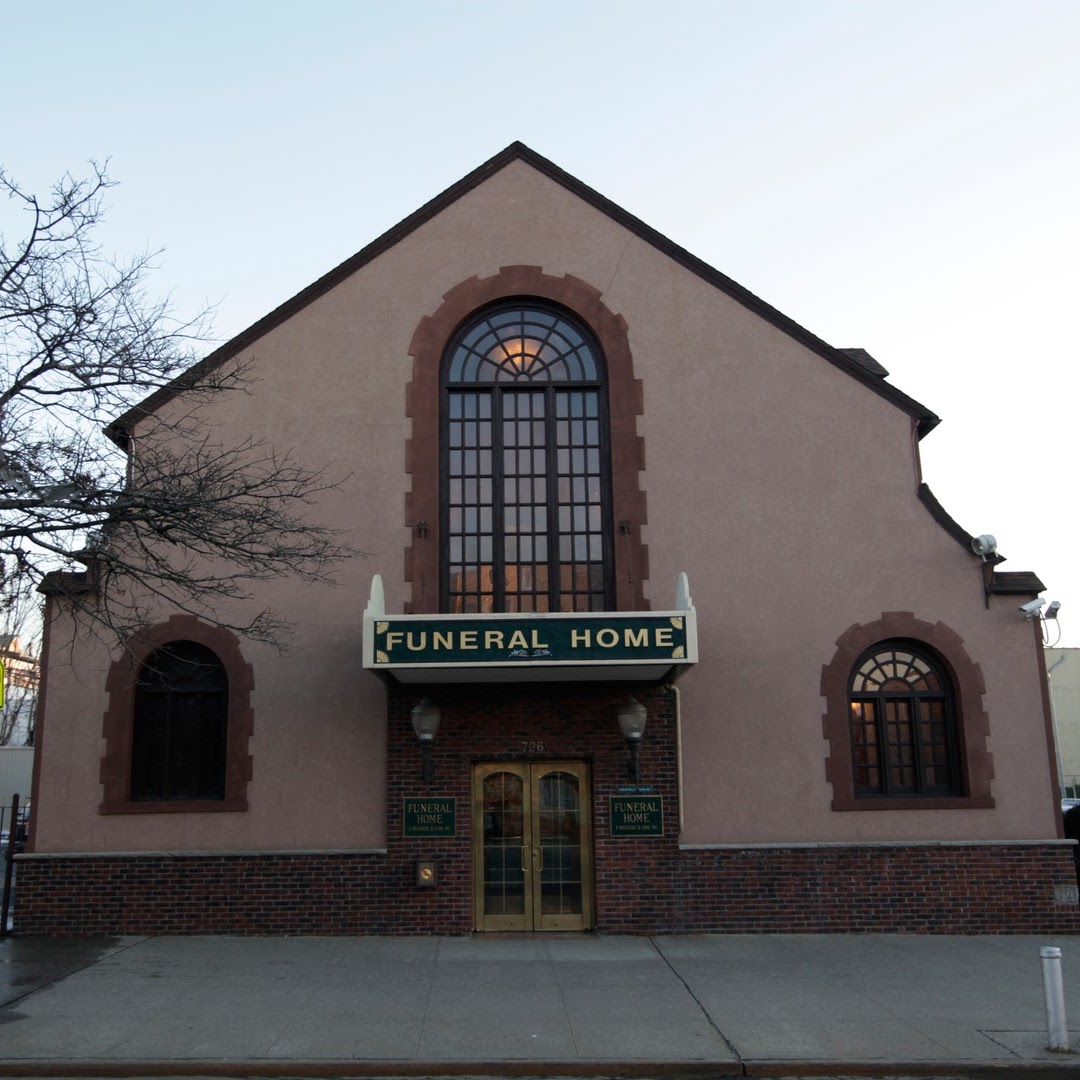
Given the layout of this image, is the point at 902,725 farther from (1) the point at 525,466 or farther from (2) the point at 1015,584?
(1) the point at 525,466

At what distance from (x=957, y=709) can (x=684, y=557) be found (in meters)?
4.04

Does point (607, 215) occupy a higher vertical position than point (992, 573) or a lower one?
higher

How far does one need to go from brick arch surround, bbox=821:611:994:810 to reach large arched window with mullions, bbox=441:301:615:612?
3.13 m

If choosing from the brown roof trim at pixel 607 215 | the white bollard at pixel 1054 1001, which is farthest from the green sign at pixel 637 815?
the brown roof trim at pixel 607 215

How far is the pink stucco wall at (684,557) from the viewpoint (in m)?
14.0

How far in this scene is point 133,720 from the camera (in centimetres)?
1424

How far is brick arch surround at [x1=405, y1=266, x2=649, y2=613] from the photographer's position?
47.6 ft

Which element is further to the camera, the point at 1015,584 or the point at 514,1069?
the point at 1015,584

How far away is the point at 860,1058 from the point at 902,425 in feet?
29.3

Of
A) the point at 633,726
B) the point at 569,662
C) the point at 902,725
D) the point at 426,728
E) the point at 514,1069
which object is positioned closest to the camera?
the point at 514,1069

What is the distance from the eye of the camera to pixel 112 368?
1025 centimetres

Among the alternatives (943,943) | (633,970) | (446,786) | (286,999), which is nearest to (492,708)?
(446,786)

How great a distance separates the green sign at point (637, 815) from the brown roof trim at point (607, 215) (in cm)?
636

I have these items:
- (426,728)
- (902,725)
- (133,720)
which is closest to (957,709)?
(902,725)
